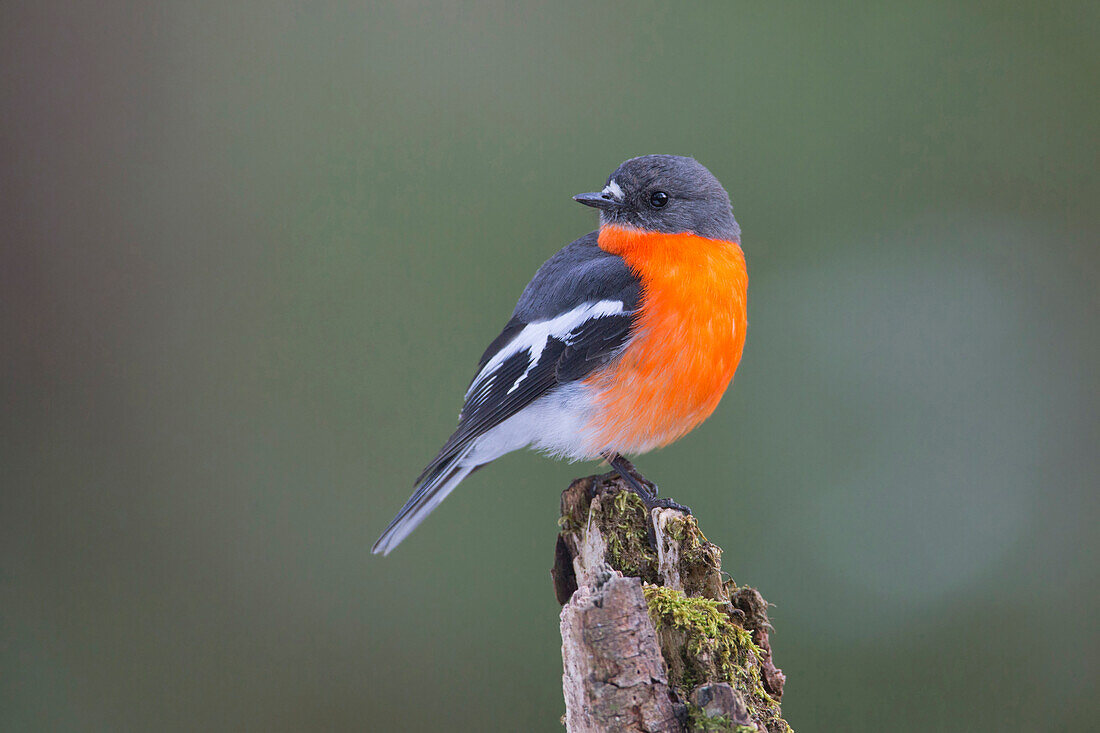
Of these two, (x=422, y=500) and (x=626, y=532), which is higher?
(x=422, y=500)

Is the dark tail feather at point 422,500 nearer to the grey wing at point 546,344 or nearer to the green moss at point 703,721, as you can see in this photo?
the grey wing at point 546,344

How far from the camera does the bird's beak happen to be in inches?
166

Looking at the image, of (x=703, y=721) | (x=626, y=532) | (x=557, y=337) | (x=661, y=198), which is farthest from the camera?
(x=661, y=198)

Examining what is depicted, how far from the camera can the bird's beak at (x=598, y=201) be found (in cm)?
423

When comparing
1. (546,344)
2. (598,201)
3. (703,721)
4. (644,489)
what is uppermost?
(598,201)

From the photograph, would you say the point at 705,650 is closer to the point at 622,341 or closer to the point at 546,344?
the point at 622,341

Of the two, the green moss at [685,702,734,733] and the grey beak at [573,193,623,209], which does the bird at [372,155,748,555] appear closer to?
the grey beak at [573,193,623,209]

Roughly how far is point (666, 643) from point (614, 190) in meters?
2.27

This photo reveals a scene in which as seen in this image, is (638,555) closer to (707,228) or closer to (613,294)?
(613,294)

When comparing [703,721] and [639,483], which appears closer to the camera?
[703,721]

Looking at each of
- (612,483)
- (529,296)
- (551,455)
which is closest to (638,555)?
(612,483)

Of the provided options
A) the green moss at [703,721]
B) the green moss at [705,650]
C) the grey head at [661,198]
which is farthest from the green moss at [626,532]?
the grey head at [661,198]

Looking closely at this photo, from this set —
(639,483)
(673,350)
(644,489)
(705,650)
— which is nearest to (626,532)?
(644,489)

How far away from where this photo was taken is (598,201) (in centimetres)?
423
